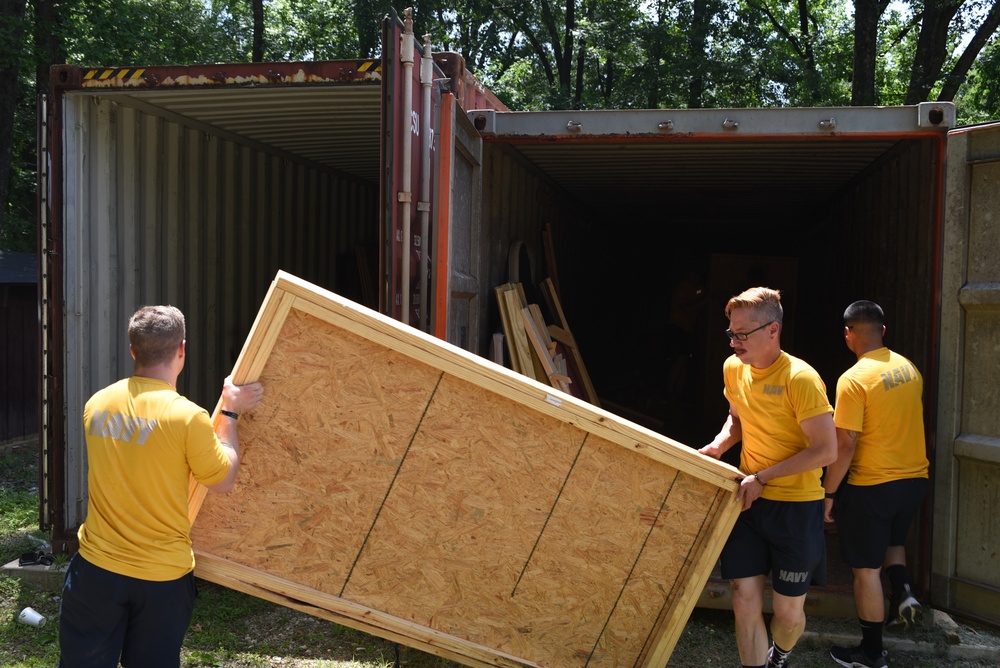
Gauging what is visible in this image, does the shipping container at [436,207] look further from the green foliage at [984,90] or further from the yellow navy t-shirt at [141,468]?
the green foliage at [984,90]

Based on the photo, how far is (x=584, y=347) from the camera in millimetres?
10578

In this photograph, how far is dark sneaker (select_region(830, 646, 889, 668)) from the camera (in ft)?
13.8

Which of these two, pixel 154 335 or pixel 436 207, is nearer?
pixel 154 335

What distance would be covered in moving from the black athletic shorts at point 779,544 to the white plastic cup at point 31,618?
12.6 feet

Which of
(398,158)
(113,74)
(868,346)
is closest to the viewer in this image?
(398,158)

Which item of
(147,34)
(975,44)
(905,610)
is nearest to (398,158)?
(905,610)

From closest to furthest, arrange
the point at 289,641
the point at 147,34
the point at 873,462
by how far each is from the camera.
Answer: the point at 873,462 < the point at 289,641 < the point at 147,34

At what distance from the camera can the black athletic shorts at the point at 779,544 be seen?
355 centimetres

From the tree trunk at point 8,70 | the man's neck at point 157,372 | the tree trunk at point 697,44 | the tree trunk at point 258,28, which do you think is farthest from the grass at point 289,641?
the tree trunk at point 258,28

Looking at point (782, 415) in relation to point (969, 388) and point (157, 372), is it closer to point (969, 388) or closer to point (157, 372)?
point (969, 388)

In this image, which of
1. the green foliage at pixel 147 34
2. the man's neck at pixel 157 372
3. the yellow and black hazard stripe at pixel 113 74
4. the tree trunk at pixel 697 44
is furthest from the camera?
the tree trunk at pixel 697 44

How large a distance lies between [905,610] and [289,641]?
3518 millimetres

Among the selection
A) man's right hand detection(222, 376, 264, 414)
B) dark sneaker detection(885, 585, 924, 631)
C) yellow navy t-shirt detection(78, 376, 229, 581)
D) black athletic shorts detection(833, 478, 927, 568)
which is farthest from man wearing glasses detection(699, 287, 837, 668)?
yellow navy t-shirt detection(78, 376, 229, 581)

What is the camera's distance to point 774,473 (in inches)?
135
